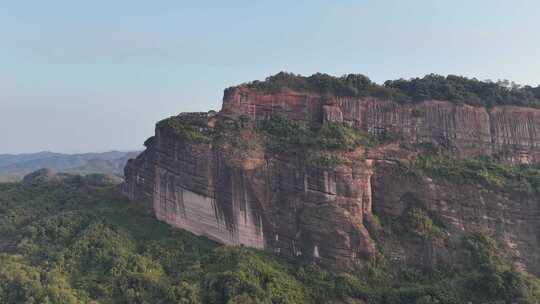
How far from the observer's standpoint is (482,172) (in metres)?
29.3

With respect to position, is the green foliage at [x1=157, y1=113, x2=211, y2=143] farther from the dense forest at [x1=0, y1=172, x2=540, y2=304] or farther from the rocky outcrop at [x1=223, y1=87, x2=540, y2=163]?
the dense forest at [x1=0, y1=172, x2=540, y2=304]

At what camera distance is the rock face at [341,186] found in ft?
90.9

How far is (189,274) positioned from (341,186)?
500 inches

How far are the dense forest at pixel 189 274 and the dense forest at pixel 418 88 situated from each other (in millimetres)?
7927

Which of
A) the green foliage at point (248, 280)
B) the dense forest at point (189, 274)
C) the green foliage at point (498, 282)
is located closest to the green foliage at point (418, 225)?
the dense forest at point (189, 274)

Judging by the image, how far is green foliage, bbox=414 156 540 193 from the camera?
28.7 meters

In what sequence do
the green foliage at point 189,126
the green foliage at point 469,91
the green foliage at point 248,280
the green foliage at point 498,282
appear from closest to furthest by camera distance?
the green foliage at point 498,282
the green foliage at point 248,280
the green foliage at point 189,126
the green foliage at point 469,91

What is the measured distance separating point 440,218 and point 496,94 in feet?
45.6

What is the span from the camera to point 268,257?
1128 inches

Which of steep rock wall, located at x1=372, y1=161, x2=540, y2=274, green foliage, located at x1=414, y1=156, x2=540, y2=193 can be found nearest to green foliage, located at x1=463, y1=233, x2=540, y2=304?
steep rock wall, located at x1=372, y1=161, x2=540, y2=274

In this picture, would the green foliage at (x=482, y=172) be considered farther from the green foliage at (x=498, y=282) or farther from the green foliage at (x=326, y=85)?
the green foliage at (x=326, y=85)

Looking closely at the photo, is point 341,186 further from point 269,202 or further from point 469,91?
point 469,91

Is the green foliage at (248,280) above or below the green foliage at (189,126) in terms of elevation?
below

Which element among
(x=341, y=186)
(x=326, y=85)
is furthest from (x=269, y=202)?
(x=326, y=85)
